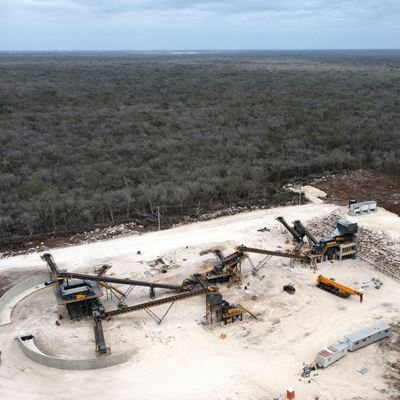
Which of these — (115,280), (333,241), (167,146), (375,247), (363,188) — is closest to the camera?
(115,280)

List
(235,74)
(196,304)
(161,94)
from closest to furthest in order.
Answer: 1. (196,304)
2. (161,94)
3. (235,74)

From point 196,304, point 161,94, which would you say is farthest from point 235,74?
point 196,304

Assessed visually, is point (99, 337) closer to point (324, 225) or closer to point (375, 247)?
point (375, 247)

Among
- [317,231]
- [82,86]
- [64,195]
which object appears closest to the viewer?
[317,231]

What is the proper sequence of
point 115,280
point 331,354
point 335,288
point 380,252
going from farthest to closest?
point 380,252 < point 335,288 < point 115,280 < point 331,354

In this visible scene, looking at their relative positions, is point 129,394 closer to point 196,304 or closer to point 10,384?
point 10,384

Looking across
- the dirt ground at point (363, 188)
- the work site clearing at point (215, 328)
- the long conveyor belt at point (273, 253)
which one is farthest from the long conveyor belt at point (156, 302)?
the dirt ground at point (363, 188)

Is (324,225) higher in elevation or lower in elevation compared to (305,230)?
lower

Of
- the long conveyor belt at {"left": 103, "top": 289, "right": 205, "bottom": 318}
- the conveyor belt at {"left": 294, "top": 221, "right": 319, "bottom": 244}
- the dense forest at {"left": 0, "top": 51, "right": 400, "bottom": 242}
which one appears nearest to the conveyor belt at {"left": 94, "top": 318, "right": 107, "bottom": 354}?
the long conveyor belt at {"left": 103, "top": 289, "right": 205, "bottom": 318}

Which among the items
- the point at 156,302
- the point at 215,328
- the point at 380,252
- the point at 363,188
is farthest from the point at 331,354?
the point at 363,188
